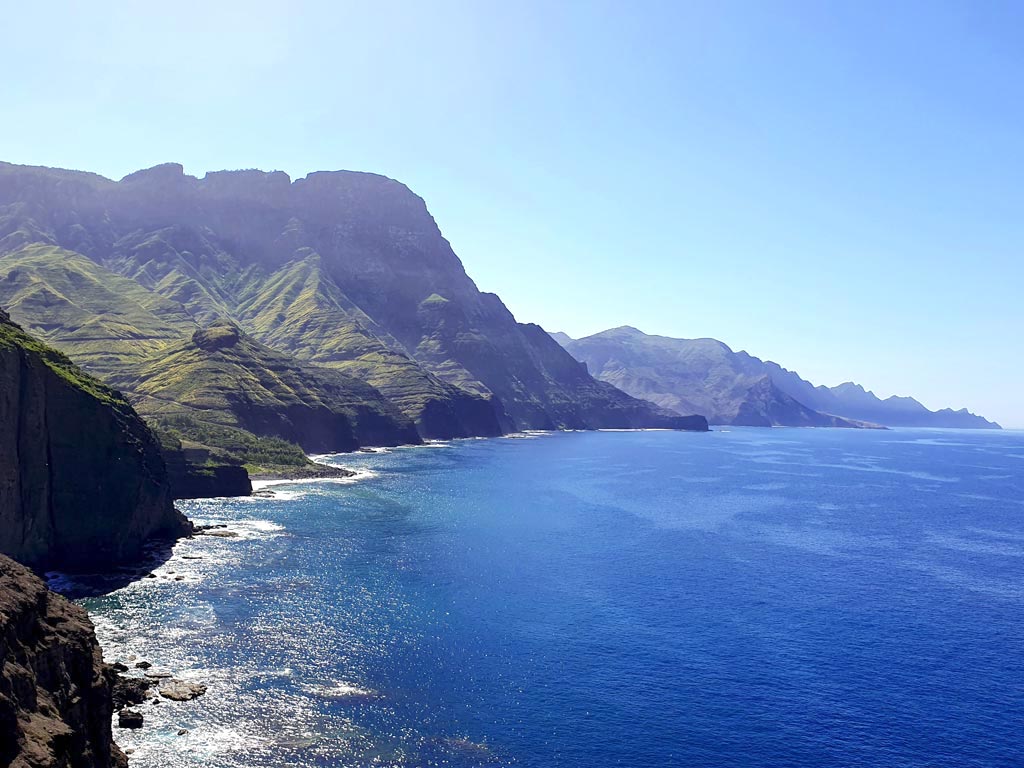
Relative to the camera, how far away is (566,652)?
311ft

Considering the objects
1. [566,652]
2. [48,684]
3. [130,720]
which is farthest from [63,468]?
[566,652]

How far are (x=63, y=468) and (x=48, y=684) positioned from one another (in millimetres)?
73581

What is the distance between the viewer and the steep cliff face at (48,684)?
47531 mm

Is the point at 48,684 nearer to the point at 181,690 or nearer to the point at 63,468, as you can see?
the point at 181,690

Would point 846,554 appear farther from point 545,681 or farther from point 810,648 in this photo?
point 545,681

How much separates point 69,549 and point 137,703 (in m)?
55.4

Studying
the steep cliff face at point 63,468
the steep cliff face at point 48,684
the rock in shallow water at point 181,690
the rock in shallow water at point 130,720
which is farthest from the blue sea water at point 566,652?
the steep cliff face at point 63,468

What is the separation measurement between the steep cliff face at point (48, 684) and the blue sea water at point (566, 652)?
7785mm

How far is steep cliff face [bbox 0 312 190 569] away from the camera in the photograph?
359 ft

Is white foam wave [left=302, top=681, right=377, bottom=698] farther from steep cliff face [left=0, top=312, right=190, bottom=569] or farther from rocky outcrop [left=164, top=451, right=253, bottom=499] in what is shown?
rocky outcrop [left=164, top=451, right=253, bottom=499]

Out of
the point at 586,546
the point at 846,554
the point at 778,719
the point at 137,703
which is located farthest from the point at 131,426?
the point at 846,554

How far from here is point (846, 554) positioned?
162500 millimetres

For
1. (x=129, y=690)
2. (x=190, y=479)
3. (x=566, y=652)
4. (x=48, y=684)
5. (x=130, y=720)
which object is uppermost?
(x=48, y=684)

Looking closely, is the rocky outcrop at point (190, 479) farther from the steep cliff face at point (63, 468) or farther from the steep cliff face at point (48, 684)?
the steep cliff face at point (48, 684)
